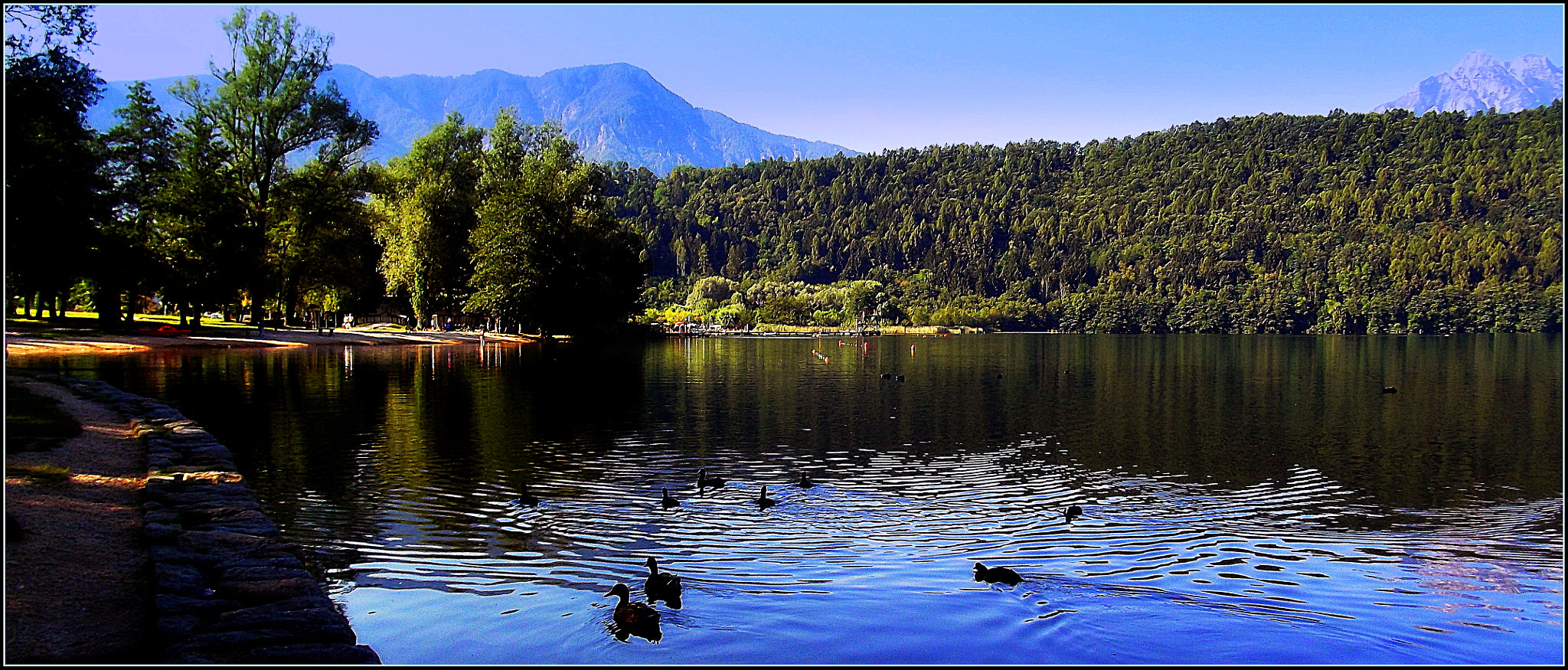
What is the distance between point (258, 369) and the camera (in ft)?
160

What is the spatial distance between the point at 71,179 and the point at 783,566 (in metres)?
29.7

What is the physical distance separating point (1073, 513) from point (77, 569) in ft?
49.2

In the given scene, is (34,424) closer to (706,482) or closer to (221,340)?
(706,482)

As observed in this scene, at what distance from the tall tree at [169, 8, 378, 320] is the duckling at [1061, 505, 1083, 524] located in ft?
222

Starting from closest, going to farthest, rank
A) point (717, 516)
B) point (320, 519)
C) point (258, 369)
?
point (320, 519) < point (717, 516) < point (258, 369)

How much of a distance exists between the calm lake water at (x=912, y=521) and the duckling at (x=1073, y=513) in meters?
0.68

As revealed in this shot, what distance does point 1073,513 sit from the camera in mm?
18656

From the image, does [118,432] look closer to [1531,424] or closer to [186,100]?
[1531,424]

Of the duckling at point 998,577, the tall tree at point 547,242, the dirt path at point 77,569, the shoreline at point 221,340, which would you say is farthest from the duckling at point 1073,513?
the tall tree at point 547,242

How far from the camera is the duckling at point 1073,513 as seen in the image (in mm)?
18516

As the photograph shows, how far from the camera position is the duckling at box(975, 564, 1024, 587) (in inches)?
540

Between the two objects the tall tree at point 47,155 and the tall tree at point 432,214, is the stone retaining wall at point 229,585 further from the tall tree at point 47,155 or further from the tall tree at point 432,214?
the tall tree at point 432,214

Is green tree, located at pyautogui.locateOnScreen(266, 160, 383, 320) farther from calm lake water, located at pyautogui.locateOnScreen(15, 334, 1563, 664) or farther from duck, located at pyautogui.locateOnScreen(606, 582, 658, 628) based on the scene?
duck, located at pyautogui.locateOnScreen(606, 582, 658, 628)

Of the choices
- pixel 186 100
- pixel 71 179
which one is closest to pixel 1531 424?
pixel 71 179
